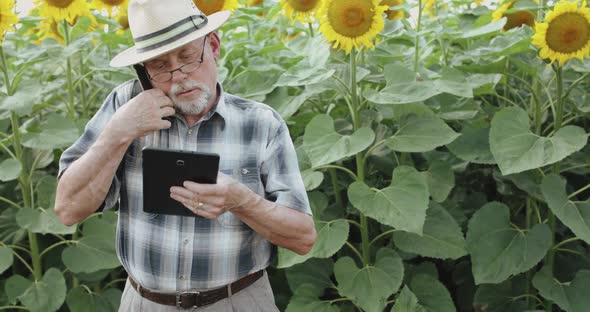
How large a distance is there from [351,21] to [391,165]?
0.66 meters

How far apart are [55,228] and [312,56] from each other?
49.8 inches

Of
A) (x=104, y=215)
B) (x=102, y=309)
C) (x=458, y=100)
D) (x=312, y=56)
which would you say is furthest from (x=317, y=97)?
(x=102, y=309)

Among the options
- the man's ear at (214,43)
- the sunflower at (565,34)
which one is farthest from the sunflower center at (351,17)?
the man's ear at (214,43)

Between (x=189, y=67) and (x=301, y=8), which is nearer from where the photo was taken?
(x=189, y=67)

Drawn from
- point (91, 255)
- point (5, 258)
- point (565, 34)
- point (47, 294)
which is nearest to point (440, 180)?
point (565, 34)

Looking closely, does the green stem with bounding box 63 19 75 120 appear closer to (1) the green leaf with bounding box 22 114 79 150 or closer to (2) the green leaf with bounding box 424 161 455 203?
(1) the green leaf with bounding box 22 114 79 150

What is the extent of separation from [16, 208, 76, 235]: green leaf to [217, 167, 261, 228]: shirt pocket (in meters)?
1.21

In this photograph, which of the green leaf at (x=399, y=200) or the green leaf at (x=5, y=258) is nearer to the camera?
the green leaf at (x=399, y=200)

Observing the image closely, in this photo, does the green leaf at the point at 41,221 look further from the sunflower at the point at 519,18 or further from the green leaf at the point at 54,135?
the sunflower at the point at 519,18

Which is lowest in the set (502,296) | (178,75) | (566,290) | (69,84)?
(502,296)

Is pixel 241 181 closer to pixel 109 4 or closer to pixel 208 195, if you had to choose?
pixel 208 195

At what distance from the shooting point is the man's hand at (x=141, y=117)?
203cm

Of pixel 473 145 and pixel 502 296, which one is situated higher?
pixel 473 145

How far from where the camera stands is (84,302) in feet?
11.4
